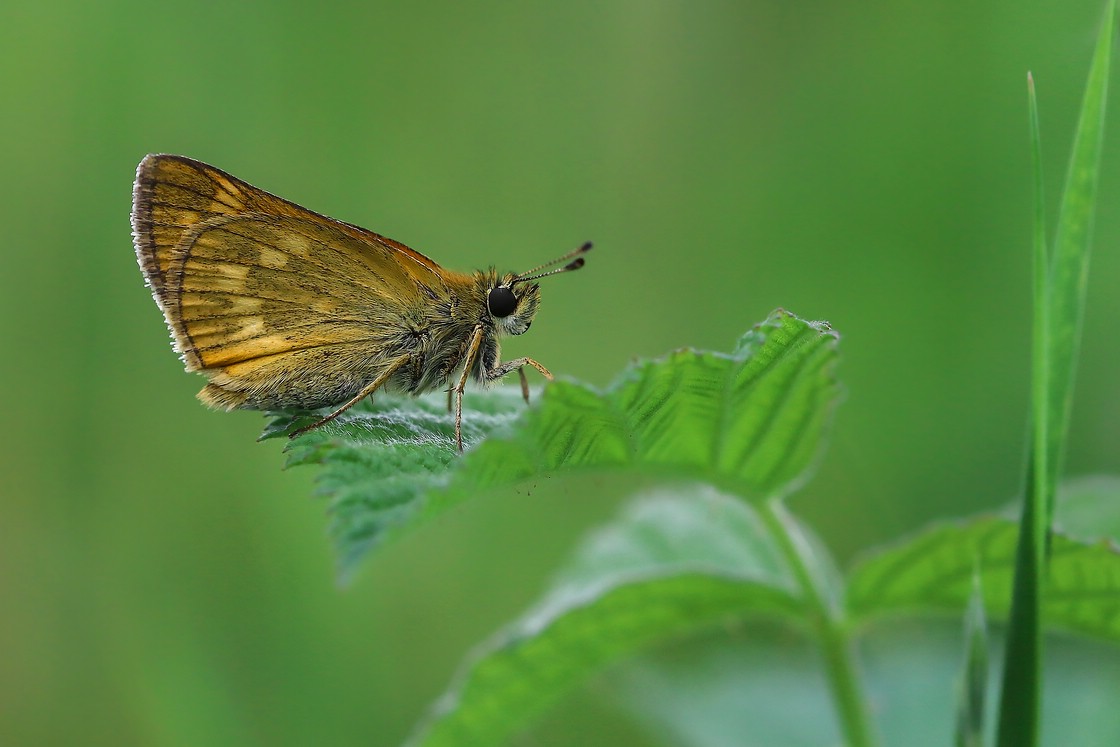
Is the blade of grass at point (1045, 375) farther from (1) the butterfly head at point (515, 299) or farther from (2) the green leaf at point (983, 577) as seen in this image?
(1) the butterfly head at point (515, 299)

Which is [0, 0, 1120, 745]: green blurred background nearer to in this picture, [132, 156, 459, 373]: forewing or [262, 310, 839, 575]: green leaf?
[132, 156, 459, 373]: forewing


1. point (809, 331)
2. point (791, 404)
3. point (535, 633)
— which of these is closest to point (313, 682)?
point (535, 633)

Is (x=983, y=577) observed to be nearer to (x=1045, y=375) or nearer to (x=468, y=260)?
(x=1045, y=375)

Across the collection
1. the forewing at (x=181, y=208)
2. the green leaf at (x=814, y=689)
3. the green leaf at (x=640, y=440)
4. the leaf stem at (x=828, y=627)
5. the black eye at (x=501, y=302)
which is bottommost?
the green leaf at (x=814, y=689)

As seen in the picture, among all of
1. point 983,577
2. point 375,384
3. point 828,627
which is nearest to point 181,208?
point 375,384

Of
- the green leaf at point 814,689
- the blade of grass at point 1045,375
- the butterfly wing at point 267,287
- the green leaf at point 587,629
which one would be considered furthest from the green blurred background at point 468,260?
the blade of grass at point 1045,375

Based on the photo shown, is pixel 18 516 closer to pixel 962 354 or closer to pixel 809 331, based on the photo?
pixel 809 331
